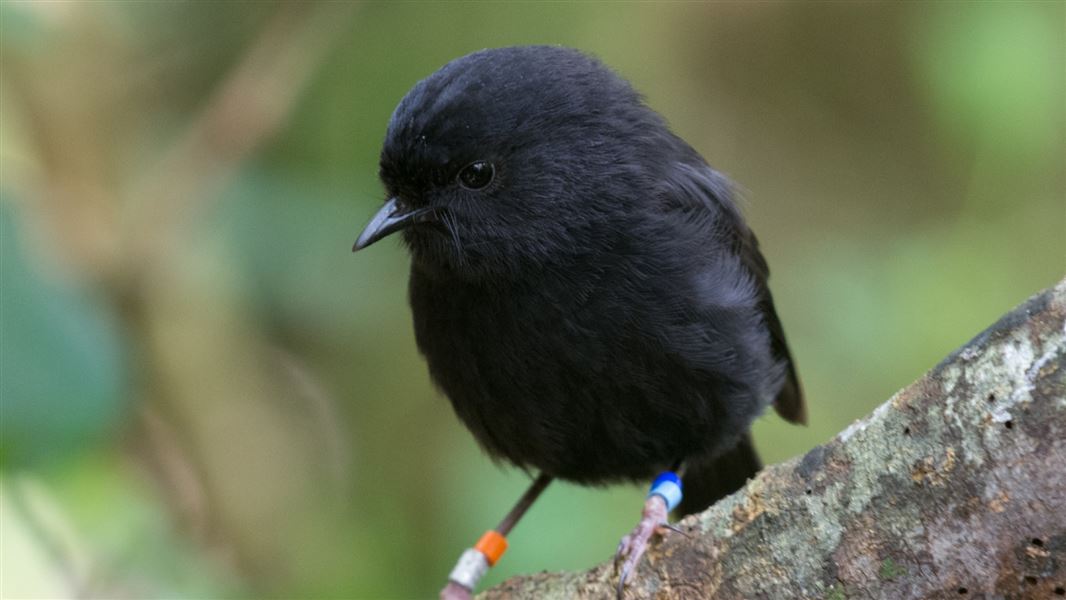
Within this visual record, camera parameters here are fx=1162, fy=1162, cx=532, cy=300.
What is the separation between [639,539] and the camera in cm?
266

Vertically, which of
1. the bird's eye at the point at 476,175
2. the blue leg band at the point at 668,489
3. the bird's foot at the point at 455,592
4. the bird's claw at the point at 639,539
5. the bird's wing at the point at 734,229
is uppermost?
the bird's wing at the point at 734,229

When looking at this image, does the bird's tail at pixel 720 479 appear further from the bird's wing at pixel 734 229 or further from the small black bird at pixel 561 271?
the small black bird at pixel 561 271

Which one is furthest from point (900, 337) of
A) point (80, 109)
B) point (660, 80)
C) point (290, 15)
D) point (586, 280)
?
point (80, 109)

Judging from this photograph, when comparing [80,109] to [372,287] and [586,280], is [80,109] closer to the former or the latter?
[372,287]

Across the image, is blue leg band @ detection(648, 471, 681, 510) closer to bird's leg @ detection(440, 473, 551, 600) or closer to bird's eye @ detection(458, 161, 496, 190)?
bird's leg @ detection(440, 473, 551, 600)

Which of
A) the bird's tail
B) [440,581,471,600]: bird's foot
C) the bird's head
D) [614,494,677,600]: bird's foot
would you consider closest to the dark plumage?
the bird's head

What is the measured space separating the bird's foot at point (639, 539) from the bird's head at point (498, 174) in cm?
67

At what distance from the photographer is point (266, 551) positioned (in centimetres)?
471

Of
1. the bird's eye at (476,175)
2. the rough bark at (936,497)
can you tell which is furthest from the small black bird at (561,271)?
the rough bark at (936,497)

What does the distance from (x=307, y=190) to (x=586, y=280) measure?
1767 millimetres

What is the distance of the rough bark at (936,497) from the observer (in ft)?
6.02

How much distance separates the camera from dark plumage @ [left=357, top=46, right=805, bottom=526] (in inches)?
117

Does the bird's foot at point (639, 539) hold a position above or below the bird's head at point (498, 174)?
below

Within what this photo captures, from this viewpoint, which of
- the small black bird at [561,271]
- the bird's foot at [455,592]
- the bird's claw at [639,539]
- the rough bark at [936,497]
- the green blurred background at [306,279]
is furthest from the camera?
the green blurred background at [306,279]
